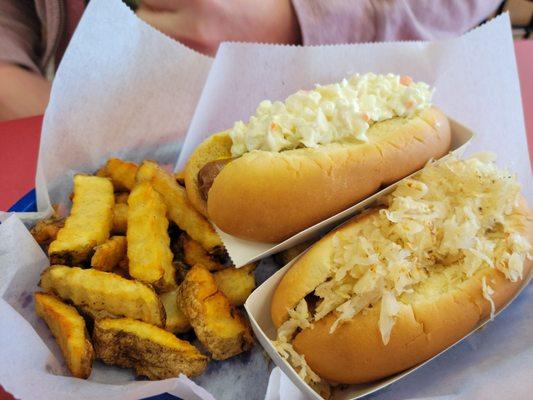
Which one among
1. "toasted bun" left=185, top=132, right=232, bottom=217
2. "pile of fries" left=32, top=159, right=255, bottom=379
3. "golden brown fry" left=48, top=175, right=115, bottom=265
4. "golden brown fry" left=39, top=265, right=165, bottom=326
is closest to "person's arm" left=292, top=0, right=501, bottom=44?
"toasted bun" left=185, top=132, right=232, bottom=217

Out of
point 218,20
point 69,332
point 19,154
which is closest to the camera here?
point 69,332

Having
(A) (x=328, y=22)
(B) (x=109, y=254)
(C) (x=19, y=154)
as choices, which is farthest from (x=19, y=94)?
(A) (x=328, y=22)

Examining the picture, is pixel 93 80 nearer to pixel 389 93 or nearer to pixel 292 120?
pixel 292 120

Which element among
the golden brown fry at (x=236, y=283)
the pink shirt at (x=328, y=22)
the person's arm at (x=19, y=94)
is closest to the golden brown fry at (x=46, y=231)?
the golden brown fry at (x=236, y=283)

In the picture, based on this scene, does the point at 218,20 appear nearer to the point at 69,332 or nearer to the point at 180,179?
the point at 180,179

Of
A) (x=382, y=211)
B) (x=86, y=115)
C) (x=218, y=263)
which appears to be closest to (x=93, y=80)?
(x=86, y=115)

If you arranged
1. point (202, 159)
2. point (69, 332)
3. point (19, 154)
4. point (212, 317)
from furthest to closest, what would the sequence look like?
point (19, 154), point (202, 159), point (212, 317), point (69, 332)
